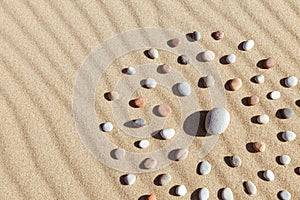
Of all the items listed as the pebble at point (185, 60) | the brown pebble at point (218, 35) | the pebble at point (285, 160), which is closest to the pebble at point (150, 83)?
the pebble at point (185, 60)

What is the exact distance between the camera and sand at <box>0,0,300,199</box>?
62.6 inches

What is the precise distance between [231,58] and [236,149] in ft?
1.40

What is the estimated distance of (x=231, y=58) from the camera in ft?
5.96

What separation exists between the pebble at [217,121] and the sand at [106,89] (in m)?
0.05

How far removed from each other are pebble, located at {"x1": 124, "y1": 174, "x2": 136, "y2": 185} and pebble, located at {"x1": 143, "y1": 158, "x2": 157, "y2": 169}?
70 millimetres

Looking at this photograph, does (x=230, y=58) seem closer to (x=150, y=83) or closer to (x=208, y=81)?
(x=208, y=81)

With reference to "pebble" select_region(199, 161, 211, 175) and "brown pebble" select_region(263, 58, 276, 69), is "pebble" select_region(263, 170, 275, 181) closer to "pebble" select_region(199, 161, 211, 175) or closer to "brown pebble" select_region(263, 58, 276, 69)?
"pebble" select_region(199, 161, 211, 175)

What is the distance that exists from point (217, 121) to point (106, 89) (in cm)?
51

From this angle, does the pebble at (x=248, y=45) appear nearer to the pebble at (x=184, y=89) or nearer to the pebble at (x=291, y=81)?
the pebble at (x=291, y=81)

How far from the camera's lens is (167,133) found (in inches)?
65.3

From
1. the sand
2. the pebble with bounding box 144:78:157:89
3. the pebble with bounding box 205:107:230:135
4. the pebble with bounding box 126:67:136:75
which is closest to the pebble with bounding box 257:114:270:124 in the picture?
the sand

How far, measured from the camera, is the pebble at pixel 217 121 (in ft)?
5.39

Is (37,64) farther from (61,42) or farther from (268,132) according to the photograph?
(268,132)

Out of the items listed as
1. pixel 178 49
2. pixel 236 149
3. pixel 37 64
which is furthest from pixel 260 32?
pixel 37 64
